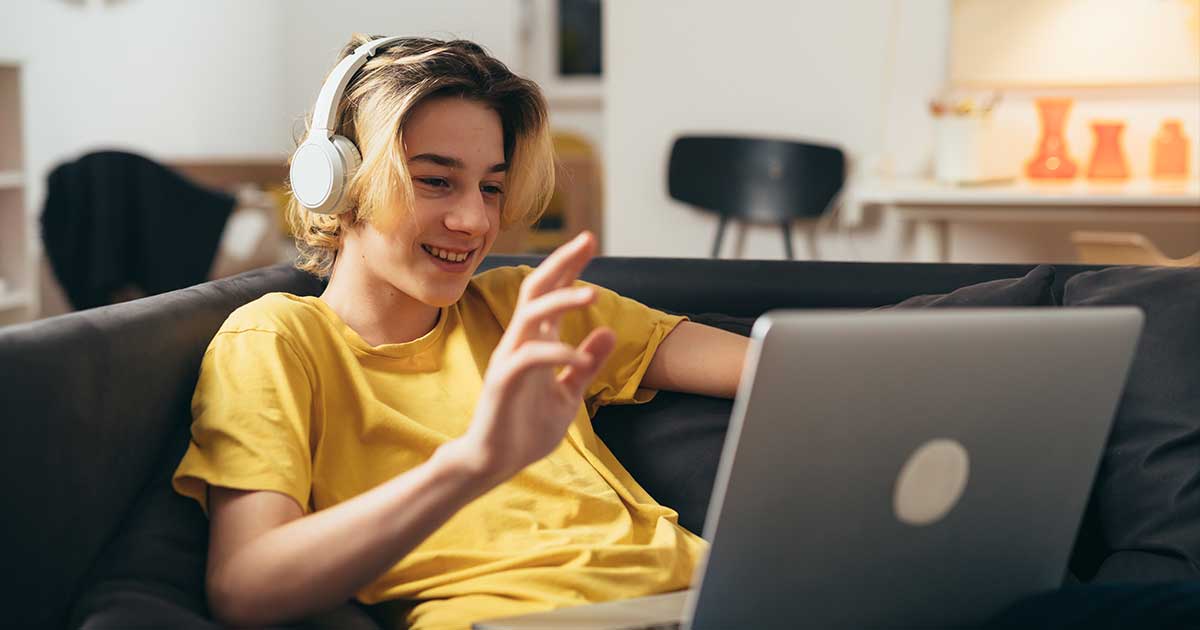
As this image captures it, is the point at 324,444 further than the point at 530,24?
No

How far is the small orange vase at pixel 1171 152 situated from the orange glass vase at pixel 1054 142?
0.22m

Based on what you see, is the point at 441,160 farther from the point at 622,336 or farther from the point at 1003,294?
the point at 1003,294

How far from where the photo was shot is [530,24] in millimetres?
6426

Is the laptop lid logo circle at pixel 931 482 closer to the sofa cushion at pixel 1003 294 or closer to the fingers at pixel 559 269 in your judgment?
the fingers at pixel 559 269

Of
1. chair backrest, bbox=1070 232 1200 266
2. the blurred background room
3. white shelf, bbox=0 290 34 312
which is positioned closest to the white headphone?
the blurred background room

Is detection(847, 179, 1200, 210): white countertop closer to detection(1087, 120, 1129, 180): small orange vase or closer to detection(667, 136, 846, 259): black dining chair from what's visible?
detection(1087, 120, 1129, 180): small orange vase

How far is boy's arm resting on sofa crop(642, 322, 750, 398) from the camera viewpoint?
1.41 m

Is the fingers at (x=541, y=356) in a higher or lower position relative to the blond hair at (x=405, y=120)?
lower

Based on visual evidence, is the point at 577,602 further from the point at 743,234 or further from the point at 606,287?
the point at 743,234

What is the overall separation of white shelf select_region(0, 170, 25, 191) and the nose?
3.18 m

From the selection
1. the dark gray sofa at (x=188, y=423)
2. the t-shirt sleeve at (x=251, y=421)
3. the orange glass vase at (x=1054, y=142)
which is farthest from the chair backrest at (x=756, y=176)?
the t-shirt sleeve at (x=251, y=421)

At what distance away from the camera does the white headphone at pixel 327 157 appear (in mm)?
1193

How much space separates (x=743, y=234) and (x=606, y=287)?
221 cm

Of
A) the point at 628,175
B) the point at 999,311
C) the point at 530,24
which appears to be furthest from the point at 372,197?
the point at 530,24
